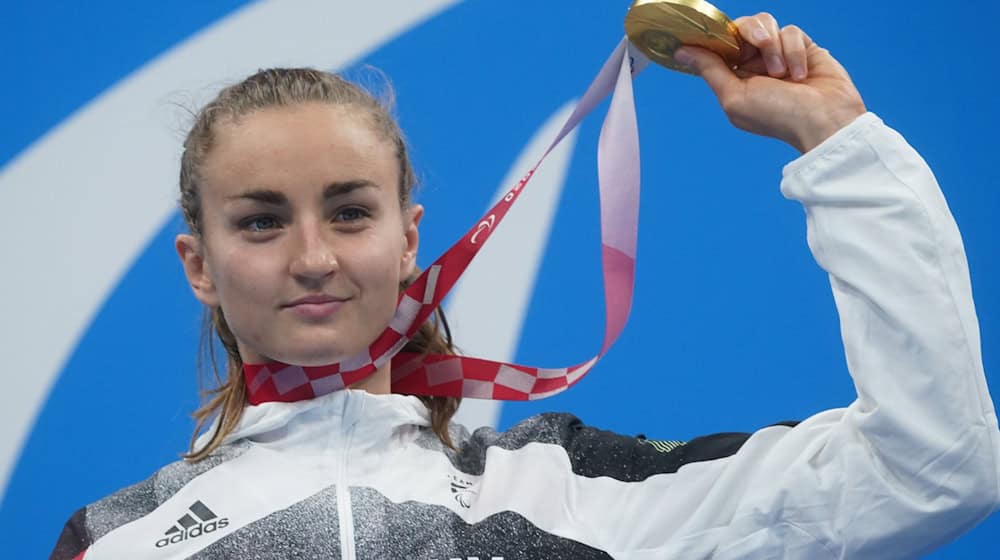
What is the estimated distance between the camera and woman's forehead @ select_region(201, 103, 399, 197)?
4.43 feet

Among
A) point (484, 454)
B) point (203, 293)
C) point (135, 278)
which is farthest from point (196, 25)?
point (484, 454)

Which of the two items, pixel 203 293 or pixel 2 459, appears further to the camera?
pixel 2 459

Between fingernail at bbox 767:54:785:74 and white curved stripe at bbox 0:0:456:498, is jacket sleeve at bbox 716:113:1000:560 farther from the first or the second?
white curved stripe at bbox 0:0:456:498

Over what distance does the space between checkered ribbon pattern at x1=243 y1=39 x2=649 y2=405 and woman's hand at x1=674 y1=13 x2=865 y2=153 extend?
94mm

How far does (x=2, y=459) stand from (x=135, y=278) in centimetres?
31

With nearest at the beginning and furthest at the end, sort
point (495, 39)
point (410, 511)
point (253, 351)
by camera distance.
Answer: point (410, 511) → point (253, 351) → point (495, 39)

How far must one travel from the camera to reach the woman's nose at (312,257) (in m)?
1.31

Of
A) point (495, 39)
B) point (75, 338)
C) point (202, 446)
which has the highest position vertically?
point (495, 39)

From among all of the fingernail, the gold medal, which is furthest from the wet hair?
the fingernail

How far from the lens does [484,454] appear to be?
145 centimetres

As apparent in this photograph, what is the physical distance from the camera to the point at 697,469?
1.31 metres

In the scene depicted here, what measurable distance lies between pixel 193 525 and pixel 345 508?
0.49ft

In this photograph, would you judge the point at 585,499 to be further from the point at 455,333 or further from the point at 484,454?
the point at 455,333

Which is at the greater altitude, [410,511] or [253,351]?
[253,351]
